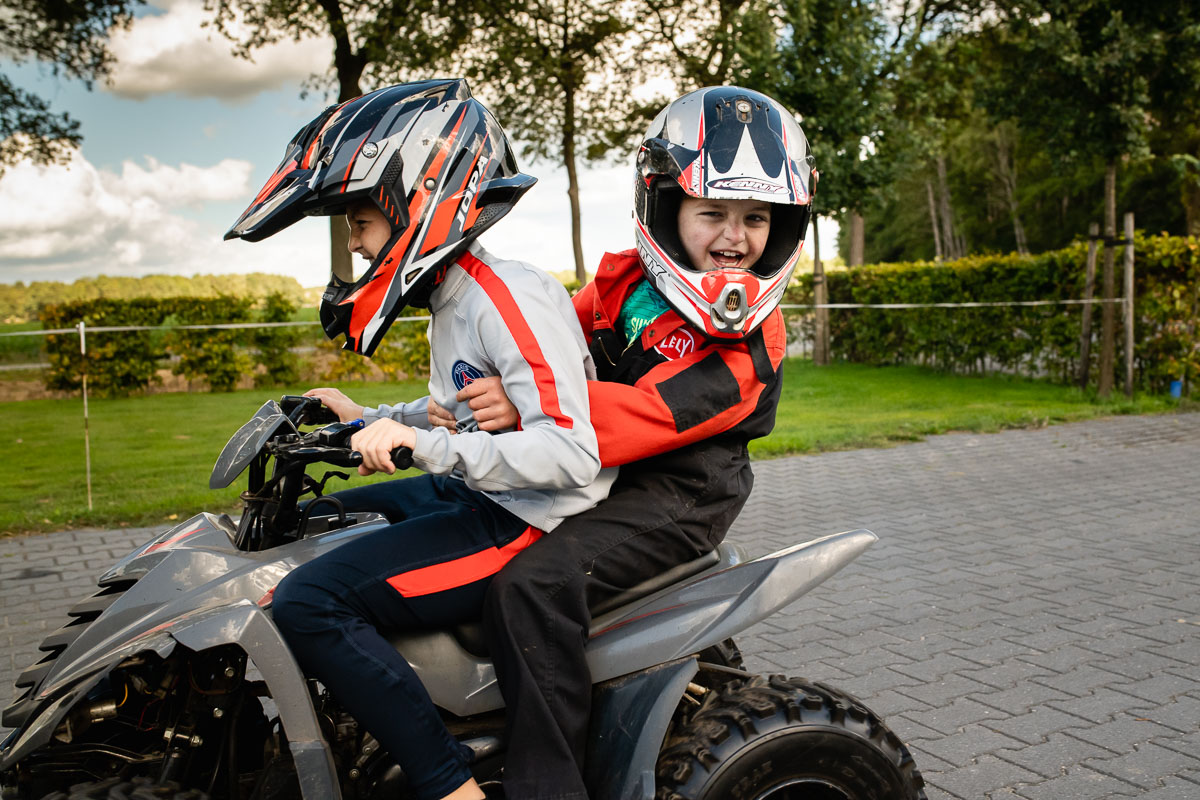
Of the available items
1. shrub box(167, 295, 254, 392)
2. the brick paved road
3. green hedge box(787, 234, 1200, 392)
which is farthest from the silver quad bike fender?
shrub box(167, 295, 254, 392)

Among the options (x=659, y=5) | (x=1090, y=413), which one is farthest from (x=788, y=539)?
(x=659, y=5)

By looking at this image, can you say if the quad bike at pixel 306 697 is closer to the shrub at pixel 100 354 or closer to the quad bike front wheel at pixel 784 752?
the quad bike front wheel at pixel 784 752

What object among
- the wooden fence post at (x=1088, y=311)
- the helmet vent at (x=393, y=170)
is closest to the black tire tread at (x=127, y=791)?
the helmet vent at (x=393, y=170)

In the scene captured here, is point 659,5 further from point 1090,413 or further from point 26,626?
point 26,626

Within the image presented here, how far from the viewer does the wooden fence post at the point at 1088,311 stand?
12.7 m

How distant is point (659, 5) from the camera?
20875 millimetres

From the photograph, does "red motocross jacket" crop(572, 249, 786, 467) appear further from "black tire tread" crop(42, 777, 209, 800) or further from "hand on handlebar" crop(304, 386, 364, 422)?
"black tire tread" crop(42, 777, 209, 800)

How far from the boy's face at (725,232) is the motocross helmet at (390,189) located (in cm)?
55

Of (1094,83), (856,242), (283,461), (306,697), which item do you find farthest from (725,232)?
(856,242)

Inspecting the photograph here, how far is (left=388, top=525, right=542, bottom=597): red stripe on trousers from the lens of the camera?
215cm

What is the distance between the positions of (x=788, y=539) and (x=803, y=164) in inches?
170

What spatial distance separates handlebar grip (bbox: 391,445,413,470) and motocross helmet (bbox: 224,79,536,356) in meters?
0.34

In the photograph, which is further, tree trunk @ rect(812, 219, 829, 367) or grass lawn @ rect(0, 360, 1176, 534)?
tree trunk @ rect(812, 219, 829, 367)

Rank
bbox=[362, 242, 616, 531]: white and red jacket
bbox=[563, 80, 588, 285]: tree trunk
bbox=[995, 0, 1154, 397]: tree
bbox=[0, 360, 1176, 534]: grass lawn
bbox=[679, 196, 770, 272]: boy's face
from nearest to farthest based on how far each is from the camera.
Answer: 1. bbox=[362, 242, 616, 531]: white and red jacket
2. bbox=[679, 196, 770, 272]: boy's face
3. bbox=[0, 360, 1176, 534]: grass lawn
4. bbox=[995, 0, 1154, 397]: tree
5. bbox=[563, 80, 588, 285]: tree trunk
